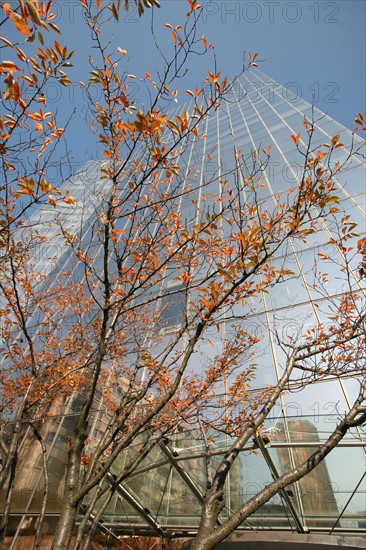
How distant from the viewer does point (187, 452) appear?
238 inches

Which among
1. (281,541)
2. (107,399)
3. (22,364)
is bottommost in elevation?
(281,541)

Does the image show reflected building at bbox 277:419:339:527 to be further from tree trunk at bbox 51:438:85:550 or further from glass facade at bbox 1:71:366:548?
tree trunk at bbox 51:438:85:550

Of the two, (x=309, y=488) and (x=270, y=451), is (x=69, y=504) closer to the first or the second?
(x=270, y=451)

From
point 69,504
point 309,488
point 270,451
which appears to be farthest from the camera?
point 309,488

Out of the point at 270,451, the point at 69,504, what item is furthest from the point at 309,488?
→ the point at 69,504

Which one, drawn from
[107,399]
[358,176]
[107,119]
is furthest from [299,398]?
[358,176]

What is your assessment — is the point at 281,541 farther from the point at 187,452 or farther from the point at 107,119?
the point at 107,119

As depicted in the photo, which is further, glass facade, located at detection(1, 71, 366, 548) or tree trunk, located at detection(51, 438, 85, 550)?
glass facade, located at detection(1, 71, 366, 548)

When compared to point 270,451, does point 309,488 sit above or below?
below

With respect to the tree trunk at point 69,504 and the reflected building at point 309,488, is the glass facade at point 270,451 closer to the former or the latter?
the reflected building at point 309,488

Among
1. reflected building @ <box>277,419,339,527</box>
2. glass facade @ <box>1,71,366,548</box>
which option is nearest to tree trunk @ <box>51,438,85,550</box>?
glass facade @ <box>1,71,366,548</box>

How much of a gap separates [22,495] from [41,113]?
9.67 m

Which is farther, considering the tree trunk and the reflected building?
the reflected building

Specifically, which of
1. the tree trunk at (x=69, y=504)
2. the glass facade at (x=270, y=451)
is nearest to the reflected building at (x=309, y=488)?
the glass facade at (x=270, y=451)
